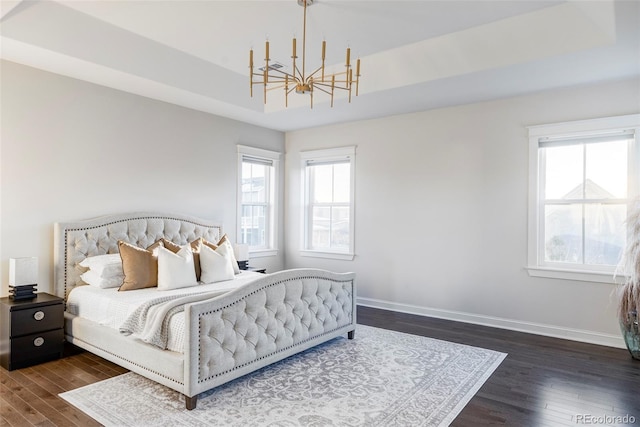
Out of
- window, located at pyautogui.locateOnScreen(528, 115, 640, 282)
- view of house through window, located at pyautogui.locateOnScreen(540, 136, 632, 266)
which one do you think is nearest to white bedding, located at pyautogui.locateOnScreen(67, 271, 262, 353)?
window, located at pyautogui.locateOnScreen(528, 115, 640, 282)

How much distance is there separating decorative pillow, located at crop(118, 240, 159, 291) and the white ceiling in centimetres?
174

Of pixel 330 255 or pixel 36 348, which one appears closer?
pixel 36 348

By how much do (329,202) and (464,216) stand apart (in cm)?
208

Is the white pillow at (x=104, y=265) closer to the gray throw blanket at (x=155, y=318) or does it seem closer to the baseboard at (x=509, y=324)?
the gray throw blanket at (x=155, y=318)

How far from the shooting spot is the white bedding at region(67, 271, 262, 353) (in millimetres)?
2799

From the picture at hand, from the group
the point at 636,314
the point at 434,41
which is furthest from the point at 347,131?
the point at 636,314

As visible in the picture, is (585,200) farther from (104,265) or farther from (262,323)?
(104,265)

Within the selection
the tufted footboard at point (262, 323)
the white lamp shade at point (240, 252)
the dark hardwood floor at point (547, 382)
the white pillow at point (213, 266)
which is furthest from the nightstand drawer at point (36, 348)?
the dark hardwood floor at point (547, 382)

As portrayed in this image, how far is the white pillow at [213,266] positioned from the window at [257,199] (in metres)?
1.53

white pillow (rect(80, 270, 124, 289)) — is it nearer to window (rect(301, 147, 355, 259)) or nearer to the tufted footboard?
the tufted footboard

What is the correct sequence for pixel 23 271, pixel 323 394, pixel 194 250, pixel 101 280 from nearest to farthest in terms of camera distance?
1. pixel 323 394
2. pixel 23 271
3. pixel 101 280
4. pixel 194 250

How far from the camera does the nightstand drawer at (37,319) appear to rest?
129 inches

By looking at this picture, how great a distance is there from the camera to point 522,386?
307 cm

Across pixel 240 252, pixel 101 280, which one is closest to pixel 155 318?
pixel 101 280
